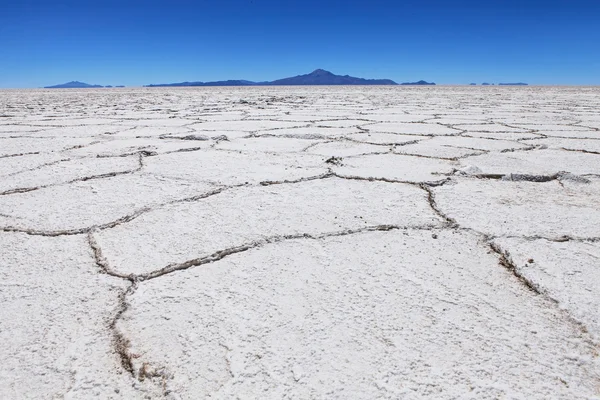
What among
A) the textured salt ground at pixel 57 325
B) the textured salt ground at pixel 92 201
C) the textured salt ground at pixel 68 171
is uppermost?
the textured salt ground at pixel 68 171

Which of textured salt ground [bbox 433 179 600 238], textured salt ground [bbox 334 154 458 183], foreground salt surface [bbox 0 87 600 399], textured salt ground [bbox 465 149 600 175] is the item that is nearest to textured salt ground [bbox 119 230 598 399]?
foreground salt surface [bbox 0 87 600 399]

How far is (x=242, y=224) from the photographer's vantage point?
3.18 ft

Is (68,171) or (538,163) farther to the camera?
(538,163)

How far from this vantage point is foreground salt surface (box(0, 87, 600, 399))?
52 cm

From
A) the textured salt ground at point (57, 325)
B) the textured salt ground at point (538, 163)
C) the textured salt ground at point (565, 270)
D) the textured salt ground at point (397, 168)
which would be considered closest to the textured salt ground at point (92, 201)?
the textured salt ground at point (57, 325)

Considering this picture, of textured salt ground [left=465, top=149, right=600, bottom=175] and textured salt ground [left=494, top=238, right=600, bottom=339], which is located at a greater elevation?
textured salt ground [left=465, top=149, right=600, bottom=175]

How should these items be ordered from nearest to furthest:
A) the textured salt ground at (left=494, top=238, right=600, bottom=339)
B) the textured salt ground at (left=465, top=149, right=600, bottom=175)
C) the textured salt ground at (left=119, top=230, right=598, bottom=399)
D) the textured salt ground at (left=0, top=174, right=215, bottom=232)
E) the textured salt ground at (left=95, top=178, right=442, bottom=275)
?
the textured salt ground at (left=119, top=230, right=598, bottom=399)
the textured salt ground at (left=494, top=238, right=600, bottom=339)
the textured salt ground at (left=95, top=178, right=442, bottom=275)
the textured salt ground at (left=0, top=174, right=215, bottom=232)
the textured salt ground at (left=465, top=149, right=600, bottom=175)

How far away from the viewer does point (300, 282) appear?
729 millimetres

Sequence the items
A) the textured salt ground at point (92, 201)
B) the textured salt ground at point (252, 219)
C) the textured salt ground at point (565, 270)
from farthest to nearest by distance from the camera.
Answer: the textured salt ground at point (92, 201) → the textured salt ground at point (252, 219) → the textured salt ground at point (565, 270)

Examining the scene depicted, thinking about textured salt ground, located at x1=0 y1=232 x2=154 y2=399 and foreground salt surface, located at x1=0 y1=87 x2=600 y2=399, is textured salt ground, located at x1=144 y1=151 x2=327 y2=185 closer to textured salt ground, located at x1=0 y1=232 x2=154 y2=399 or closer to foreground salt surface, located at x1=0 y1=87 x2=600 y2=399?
foreground salt surface, located at x1=0 y1=87 x2=600 y2=399

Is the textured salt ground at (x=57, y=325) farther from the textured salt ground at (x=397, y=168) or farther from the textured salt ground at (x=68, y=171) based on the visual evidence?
the textured salt ground at (x=397, y=168)

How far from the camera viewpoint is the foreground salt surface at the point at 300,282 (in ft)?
1.71

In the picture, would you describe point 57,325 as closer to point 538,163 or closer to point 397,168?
point 397,168

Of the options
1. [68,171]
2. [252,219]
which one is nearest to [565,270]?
[252,219]
